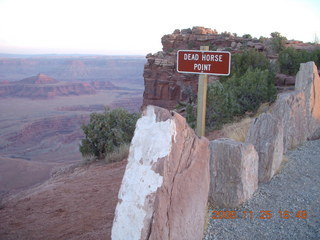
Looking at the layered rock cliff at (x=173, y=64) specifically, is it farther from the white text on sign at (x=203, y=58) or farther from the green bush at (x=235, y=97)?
the white text on sign at (x=203, y=58)

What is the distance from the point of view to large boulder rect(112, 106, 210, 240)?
283 centimetres

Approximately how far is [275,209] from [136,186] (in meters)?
2.51

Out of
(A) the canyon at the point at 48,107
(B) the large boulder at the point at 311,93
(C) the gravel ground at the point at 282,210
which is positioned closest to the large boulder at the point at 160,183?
(C) the gravel ground at the point at 282,210

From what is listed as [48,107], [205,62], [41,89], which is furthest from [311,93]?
[41,89]

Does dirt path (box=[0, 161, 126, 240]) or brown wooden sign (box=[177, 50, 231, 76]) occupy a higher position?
brown wooden sign (box=[177, 50, 231, 76])

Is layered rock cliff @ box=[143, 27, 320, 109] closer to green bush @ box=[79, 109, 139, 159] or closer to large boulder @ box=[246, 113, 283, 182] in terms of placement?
green bush @ box=[79, 109, 139, 159]

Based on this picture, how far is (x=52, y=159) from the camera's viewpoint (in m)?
33.4

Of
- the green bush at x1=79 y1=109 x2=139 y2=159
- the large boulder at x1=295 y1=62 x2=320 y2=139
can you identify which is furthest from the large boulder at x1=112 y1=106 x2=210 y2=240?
the green bush at x1=79 y1=109 x2=139 y2=159

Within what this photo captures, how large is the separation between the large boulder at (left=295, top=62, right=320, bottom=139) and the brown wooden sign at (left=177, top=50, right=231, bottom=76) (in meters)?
4.19

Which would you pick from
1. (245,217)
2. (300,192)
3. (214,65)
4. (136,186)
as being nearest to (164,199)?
(136,186)

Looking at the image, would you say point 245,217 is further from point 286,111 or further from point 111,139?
point 111,139
